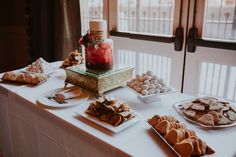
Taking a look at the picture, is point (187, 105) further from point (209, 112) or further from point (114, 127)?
point (114, 127)

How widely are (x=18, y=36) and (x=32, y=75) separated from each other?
7.61 ft

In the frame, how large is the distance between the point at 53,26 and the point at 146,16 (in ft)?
3.66

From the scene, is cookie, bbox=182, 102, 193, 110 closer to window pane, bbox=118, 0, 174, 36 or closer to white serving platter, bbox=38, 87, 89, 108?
white serving platter, bbox=38, 87, 89, 108

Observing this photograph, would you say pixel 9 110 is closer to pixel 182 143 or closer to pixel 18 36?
pixel 182 143

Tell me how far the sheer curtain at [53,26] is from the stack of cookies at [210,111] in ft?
5.76

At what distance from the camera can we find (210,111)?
907mm

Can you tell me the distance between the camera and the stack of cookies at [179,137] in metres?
0.69

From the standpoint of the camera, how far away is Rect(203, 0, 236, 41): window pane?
1612 millimetres

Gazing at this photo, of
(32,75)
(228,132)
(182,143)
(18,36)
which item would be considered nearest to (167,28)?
(32,75)

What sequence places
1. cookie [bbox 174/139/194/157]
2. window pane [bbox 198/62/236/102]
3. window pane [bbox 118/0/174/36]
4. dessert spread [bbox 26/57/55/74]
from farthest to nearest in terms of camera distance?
window pane [bbox 118/0/174/36], window pane [bbox 198/62/236/102], dessert spread [bbox 26/57/55/74], cookie [bbox 174/139/194/157]

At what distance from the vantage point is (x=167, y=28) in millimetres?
1897

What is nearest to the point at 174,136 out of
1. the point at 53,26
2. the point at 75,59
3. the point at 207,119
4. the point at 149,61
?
the point at 207,119

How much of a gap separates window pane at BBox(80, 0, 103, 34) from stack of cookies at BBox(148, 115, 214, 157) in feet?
5.55

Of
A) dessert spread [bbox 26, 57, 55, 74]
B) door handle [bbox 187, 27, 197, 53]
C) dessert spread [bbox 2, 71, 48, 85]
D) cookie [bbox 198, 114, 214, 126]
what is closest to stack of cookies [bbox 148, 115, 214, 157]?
cookie [bbox 198, 114, 214, 126]
